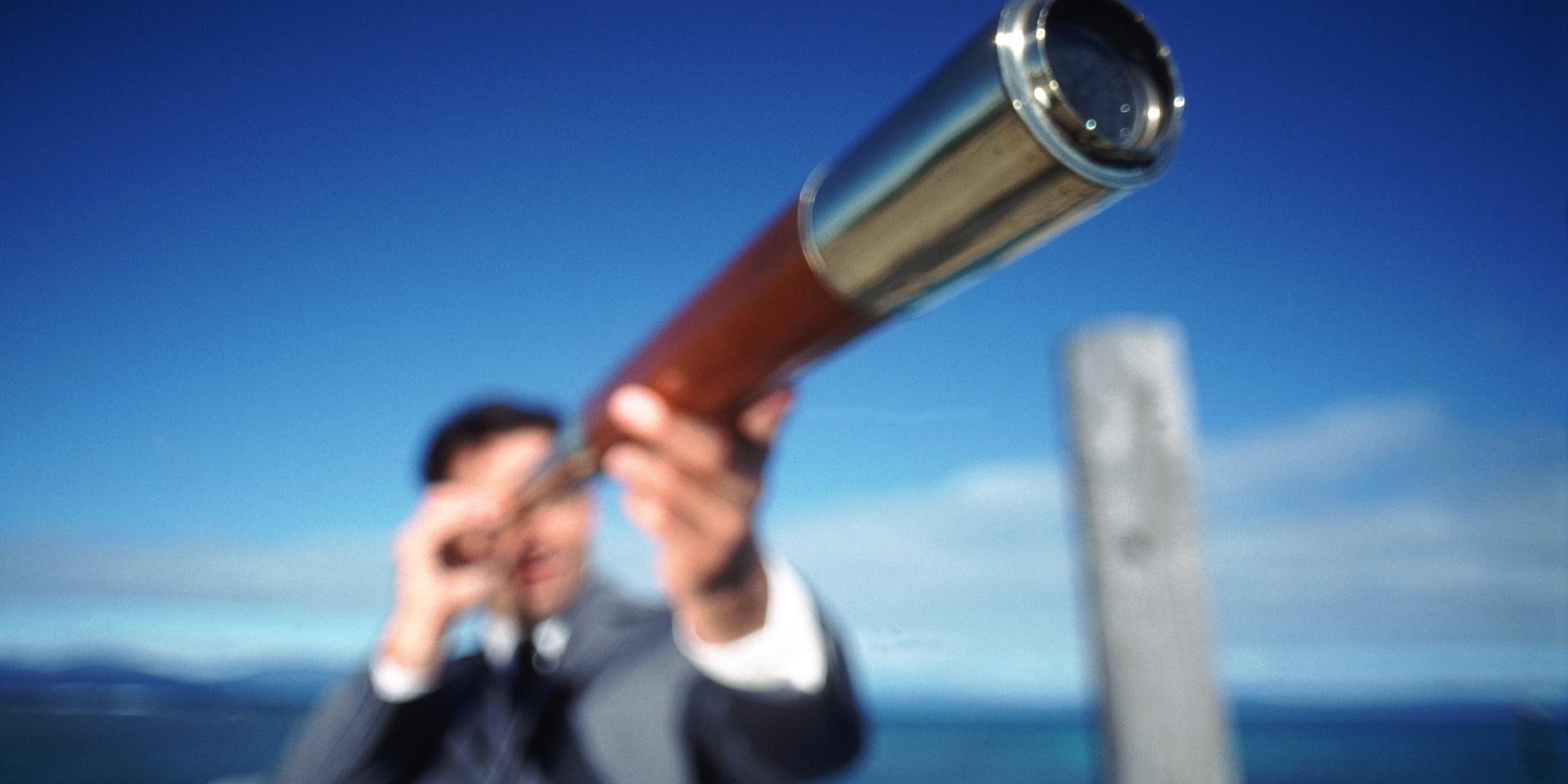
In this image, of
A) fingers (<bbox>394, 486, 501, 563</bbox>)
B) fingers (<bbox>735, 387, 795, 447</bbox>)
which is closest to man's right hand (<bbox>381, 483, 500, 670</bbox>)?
fingers (<bbox>394, 486, 501, 563</bbox>)

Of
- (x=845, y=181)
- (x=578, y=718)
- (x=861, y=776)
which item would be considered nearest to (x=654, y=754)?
(x=578, y=718)

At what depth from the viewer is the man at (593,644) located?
1.14 m

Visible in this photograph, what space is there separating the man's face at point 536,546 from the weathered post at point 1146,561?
4.96 feet

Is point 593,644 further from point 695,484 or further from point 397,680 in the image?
point 695,484

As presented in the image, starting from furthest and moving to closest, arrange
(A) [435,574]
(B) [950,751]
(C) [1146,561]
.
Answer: (B) [950,751] < (C) [1146,561] < (A) [435,574]

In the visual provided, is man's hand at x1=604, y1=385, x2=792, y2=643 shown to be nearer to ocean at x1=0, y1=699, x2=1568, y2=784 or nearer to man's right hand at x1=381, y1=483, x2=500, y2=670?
man's right hand at x1=381, y1=483, x2=500, y2=670

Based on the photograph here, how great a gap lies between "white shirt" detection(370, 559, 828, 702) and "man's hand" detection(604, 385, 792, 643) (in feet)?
0.58

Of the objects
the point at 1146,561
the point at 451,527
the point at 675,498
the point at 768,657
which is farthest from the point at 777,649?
the point at 1146,561

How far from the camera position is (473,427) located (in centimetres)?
286

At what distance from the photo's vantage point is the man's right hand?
1.63m

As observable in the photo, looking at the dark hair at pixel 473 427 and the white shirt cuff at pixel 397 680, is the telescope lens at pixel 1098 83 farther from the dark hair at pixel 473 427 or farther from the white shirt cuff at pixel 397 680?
the dark hair at pixel 473 427

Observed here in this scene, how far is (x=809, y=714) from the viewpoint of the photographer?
1.76 meters

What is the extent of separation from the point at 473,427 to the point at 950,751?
63.1m

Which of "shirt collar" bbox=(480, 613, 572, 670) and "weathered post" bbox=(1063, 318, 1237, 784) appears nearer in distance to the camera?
"weathered post" bbox=(1063, 318, 1237, 784)
